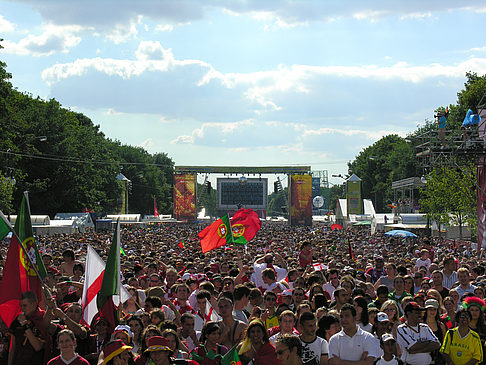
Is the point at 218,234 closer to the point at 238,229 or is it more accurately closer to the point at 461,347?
the point at 238,229

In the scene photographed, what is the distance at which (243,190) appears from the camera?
103 metres

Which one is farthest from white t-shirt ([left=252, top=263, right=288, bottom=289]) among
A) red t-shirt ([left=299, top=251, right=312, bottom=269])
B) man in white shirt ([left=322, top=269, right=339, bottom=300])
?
man in white shirt ([left=322, top=269, right=339, bottom=300])

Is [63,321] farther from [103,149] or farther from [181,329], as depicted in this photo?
[103,149]

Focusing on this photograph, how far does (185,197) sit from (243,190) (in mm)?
13430

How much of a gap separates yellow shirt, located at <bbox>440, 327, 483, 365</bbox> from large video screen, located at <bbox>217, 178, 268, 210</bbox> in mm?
92927

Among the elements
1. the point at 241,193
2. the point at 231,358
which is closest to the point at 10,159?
the point at 231,358

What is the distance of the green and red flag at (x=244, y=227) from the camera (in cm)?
2023

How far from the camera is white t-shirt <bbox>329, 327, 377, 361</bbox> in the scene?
7.19 metres

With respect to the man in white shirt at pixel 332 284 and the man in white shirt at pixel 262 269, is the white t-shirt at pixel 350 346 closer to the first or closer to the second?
the man in white shirt at pixel 262 269

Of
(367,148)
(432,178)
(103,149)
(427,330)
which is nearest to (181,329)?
(427,330)

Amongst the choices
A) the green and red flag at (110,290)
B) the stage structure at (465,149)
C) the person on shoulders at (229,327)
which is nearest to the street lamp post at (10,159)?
the stage structure at (465,149)

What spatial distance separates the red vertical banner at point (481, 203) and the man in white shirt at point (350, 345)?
2317 cm

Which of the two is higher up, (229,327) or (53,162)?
(53,162)

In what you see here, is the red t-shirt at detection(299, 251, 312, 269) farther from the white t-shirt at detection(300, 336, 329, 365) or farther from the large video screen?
the large video screen
